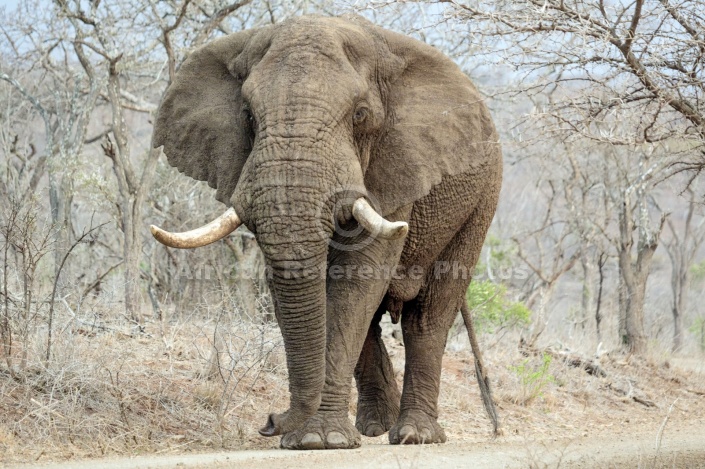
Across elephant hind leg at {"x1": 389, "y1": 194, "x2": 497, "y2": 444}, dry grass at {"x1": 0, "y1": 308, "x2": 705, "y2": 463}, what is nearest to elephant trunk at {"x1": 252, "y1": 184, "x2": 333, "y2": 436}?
dry grass at {"x1": 0, "y1": 308, "x2": 705, "y2": 463}

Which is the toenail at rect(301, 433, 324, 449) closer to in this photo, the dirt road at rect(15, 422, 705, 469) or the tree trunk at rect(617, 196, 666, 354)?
the dirt road at rect(15, 422, 705, 469)

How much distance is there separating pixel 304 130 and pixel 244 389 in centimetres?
360

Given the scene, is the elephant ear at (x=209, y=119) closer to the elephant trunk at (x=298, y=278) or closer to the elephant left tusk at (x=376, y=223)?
the elephant trunk at (x=298, y=278)

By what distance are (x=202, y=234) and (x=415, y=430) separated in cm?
261

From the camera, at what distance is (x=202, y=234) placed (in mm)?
6250

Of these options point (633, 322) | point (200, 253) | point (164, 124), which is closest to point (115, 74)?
point (200, 253)

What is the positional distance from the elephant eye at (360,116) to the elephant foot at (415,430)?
2.44m

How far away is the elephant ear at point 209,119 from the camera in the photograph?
7215 millimetres

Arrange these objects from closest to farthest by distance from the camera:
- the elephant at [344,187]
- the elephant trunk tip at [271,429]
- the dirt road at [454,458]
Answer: the dirt road at [454,458], the elephant at [344,187], the elephant trunk tip at [271,429]

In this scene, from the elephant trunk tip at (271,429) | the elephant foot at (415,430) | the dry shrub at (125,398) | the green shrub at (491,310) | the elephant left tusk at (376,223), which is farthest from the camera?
the green shrub at (491,310)

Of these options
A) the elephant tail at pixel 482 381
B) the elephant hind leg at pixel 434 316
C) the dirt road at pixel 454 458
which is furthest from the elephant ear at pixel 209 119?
the elephant tail at pixel 482 381

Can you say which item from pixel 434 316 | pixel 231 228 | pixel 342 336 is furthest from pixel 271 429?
pixel 434 316

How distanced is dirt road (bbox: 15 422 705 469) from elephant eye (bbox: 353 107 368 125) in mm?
2125

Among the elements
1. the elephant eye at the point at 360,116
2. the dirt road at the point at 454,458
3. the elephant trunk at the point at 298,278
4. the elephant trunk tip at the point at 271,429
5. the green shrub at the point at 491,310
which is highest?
the elephant eye at the point at 360,116
